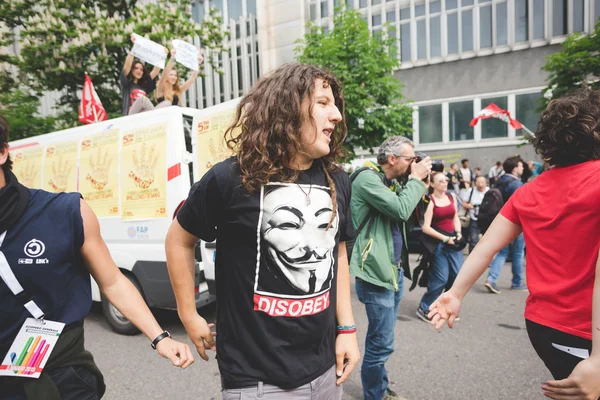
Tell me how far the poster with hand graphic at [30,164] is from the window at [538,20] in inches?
834

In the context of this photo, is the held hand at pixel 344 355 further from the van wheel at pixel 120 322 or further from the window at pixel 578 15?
the window at pixel 578 15

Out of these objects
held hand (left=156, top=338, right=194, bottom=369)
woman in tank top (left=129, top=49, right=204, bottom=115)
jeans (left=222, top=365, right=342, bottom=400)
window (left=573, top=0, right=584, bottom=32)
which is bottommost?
jeans (left=222, top=365, right=342, bottom=400)

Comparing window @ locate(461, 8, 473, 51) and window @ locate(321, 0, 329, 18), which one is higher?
window @ locate(321, 0, 329, 18)

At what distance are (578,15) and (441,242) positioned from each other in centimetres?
1947

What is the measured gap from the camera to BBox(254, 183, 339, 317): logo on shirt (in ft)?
5.14

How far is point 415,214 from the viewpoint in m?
3.58

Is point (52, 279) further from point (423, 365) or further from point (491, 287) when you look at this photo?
point (491, 287)

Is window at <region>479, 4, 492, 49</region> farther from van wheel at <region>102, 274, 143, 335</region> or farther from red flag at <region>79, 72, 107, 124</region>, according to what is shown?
van wheel at <region>102, 274, 143, 335</region>

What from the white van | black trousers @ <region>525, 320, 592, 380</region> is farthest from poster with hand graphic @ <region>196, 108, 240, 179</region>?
black trousers @ <region>525, 320, 592, 380</region>

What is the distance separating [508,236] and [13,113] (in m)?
9.50

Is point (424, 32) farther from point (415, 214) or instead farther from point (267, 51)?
point (415, 214)

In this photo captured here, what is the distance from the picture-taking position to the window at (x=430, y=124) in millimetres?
22172

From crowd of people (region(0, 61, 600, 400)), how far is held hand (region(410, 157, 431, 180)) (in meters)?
1.02

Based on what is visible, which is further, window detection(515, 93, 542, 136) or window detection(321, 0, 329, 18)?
window detection(321, 0, 329, 18)
